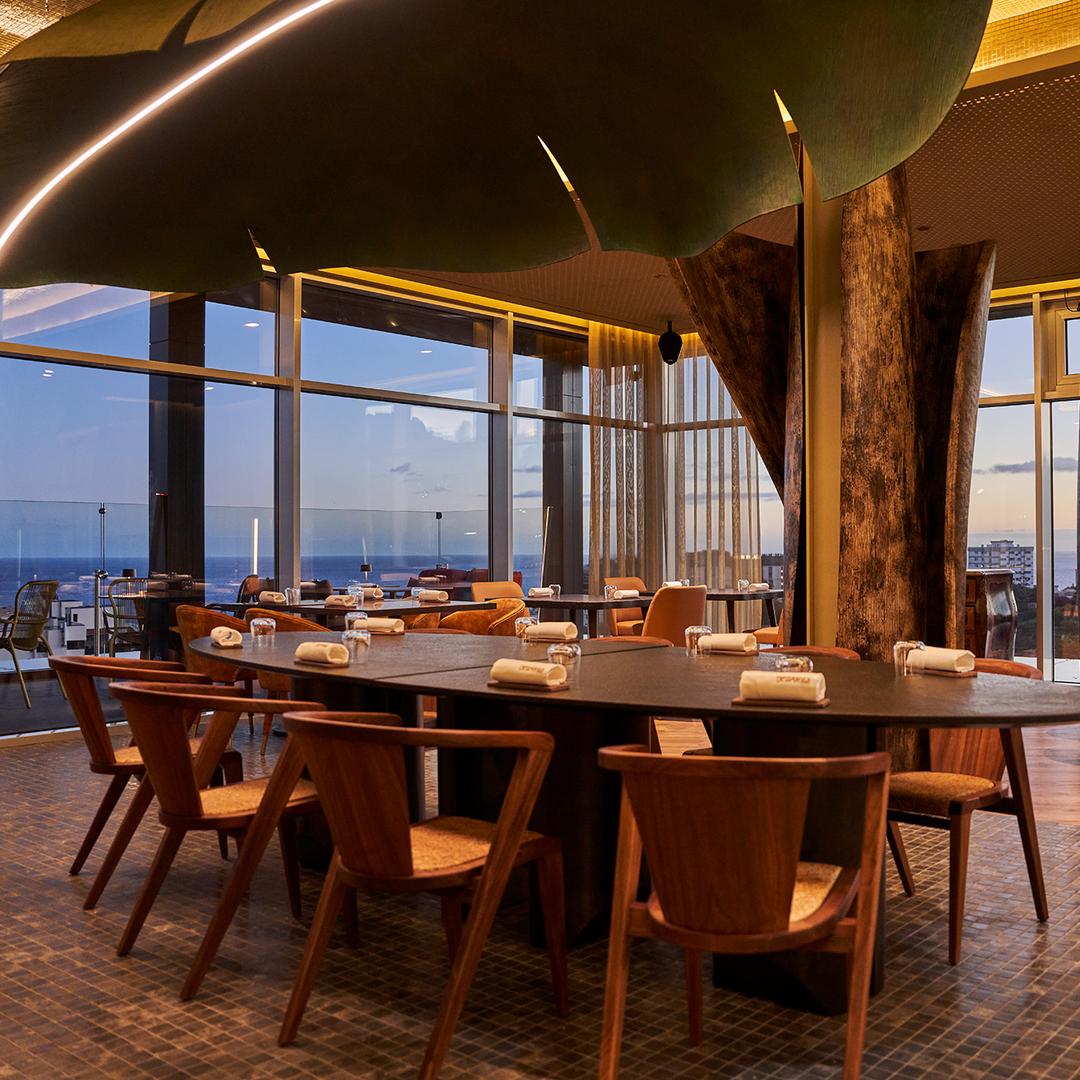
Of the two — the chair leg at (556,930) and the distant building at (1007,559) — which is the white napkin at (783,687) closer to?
the chair leg at (556,930)

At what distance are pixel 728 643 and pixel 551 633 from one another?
0.68 meters

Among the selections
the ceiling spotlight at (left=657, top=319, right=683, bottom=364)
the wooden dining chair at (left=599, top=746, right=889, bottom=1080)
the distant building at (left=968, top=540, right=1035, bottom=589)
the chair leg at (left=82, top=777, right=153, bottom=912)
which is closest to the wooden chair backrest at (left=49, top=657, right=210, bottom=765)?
the chair leg at (left=82, top=777, right=153, bottom=912)

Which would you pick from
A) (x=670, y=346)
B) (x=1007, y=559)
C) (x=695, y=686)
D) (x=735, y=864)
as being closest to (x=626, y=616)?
(x=670, y=346)

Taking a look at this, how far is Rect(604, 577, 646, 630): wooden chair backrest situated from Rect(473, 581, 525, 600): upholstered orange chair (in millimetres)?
960

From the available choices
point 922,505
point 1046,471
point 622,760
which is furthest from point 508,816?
point 1046,471

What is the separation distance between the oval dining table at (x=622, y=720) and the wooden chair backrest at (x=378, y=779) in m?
0.34

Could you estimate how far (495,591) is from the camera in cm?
Answer: 879

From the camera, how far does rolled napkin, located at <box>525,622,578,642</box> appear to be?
4.21m

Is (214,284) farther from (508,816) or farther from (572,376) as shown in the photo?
(572,376)

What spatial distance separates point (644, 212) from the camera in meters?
3.45

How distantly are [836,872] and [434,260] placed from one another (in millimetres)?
2304

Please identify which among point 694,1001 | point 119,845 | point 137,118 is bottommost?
point 694,1001

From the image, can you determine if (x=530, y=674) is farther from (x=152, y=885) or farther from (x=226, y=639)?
(x=226, y=639)

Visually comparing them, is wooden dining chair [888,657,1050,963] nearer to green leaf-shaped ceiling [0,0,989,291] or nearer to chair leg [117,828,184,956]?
green leaf-shaped ceiling [0,0,989,291]
